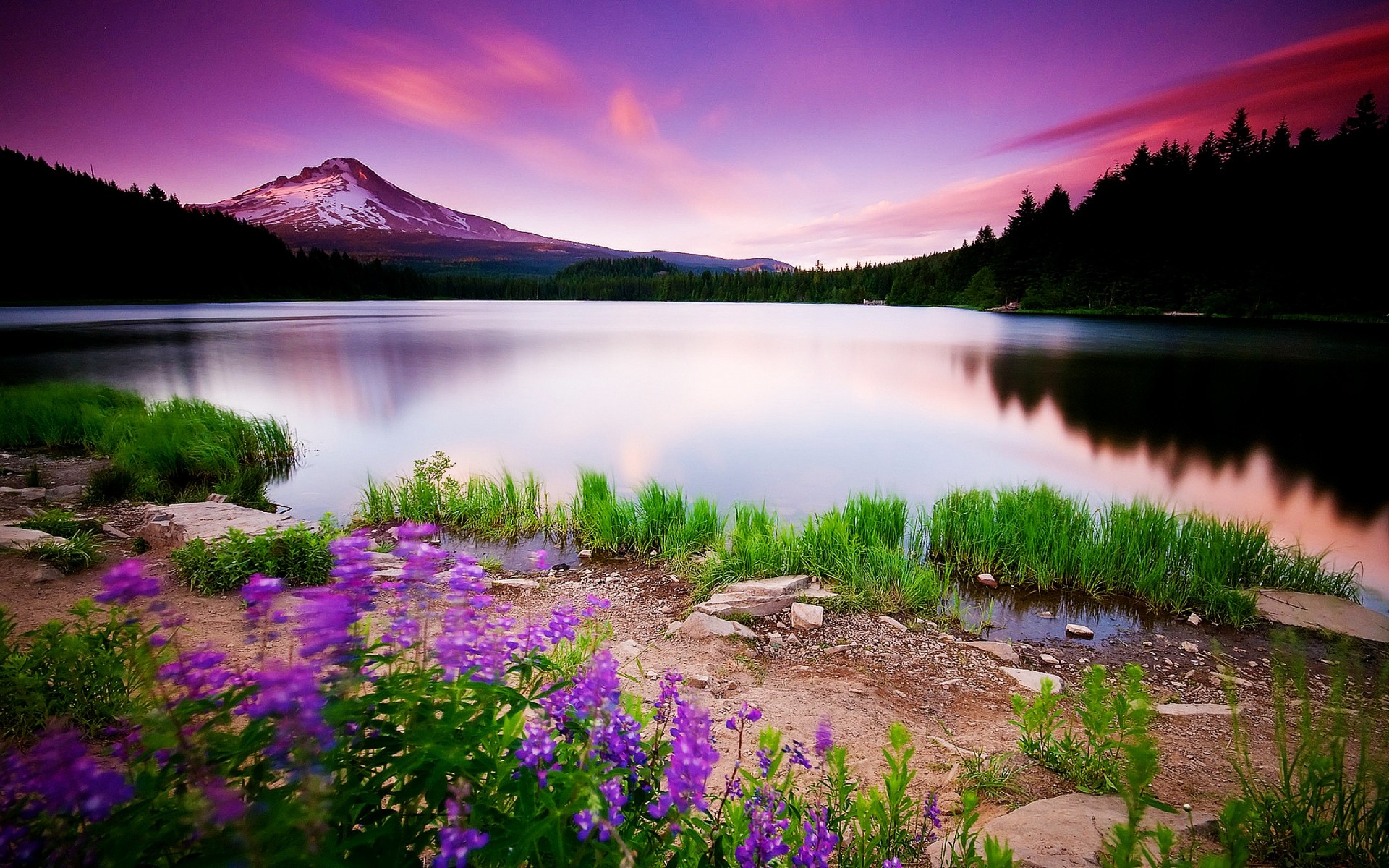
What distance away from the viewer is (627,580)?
8.45 metres

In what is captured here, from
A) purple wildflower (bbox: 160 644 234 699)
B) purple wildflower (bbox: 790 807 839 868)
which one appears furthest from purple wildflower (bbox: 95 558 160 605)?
purple wildflower (bbox: 790 807 839 868)

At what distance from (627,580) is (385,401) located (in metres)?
19.3

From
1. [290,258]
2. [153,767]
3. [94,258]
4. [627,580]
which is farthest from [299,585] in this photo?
[290,258]

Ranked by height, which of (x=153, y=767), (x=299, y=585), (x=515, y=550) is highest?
(x=153, y=767)

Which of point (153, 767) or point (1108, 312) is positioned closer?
point (153, 767)

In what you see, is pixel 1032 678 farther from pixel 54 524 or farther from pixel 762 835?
pixel 54 524

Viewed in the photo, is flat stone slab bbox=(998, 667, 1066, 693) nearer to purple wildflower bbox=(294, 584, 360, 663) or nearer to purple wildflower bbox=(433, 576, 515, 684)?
purple wildflower bbox=(433, 576, 515, 684)

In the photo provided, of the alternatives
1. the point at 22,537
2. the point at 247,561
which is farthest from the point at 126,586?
the point at 22,537

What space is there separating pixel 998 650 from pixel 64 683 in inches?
326

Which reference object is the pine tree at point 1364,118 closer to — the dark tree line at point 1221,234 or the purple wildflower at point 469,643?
the dark tree line at point 1221,234

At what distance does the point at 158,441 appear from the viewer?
13305mm

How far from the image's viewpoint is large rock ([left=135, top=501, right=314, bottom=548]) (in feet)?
26.1

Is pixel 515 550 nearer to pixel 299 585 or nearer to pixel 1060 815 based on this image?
pixel 299 585

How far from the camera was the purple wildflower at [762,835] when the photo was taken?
208 centimetres
